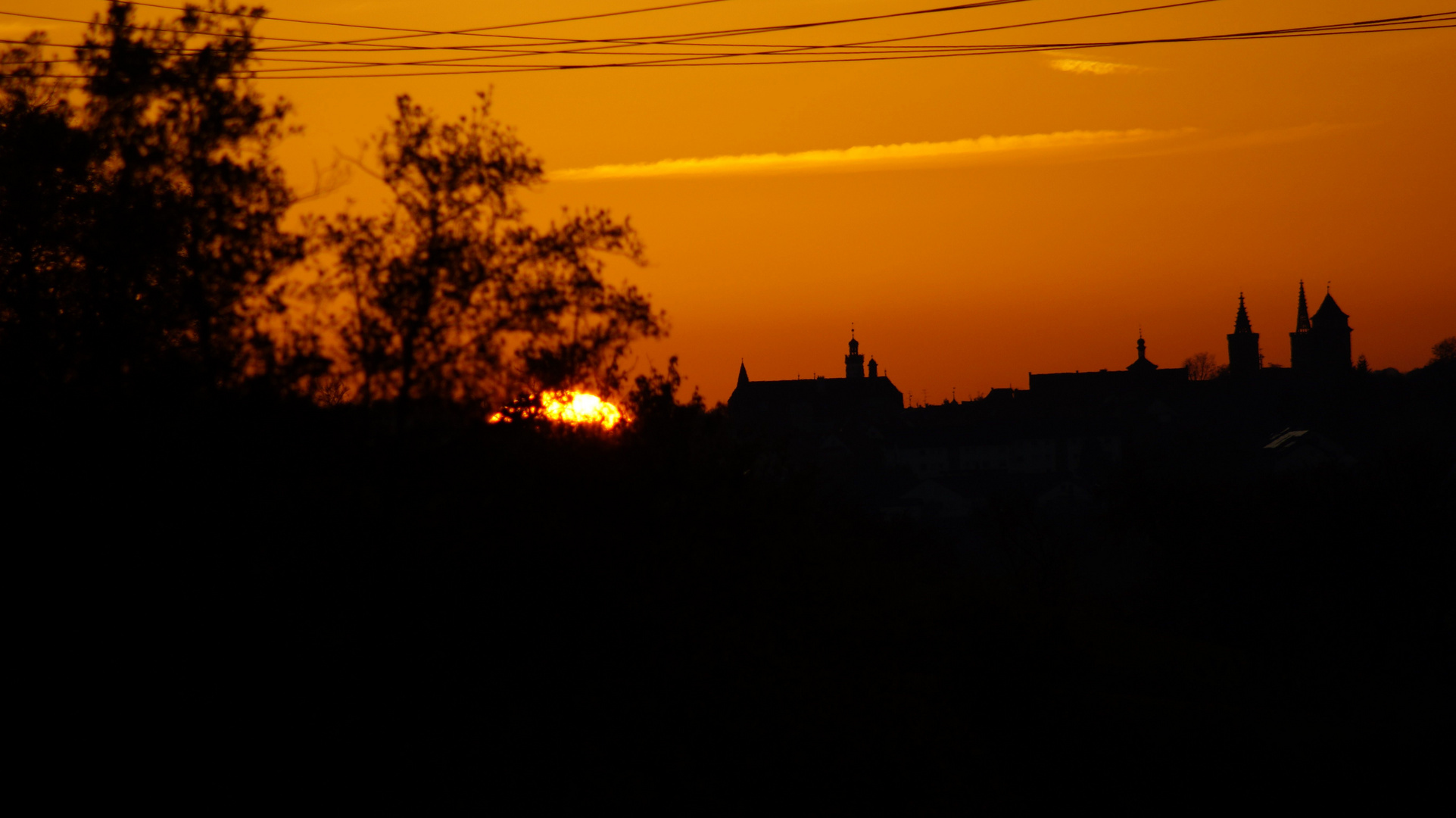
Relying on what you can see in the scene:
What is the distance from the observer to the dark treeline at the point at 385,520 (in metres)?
12.2

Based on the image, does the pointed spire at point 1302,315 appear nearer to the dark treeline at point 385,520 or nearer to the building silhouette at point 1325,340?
the building silhouette at point 1325,340

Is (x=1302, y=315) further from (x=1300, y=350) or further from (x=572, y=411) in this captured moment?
(x=572, y=411)

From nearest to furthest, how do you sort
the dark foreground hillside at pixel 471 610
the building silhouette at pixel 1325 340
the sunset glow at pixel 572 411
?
the dark foreground hillside at pixel 471 610 < the sunset glow at pixel 572 411 < the building silhouette at pixel 1325 340

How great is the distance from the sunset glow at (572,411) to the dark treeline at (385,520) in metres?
0.20

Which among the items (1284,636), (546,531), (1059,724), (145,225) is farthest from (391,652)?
(1284,636)

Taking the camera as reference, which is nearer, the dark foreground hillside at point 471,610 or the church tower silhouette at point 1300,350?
the dark foreground hillside at point 471,610

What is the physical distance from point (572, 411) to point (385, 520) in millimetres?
3090

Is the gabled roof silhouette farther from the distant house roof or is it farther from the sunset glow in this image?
the sunset glow

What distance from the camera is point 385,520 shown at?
543 inches

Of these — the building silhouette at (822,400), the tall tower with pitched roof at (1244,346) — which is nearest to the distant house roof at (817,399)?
the building silhouette at (822,400)

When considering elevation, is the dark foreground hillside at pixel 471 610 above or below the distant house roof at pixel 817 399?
below

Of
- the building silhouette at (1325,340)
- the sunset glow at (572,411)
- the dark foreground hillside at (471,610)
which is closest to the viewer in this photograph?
the dark foreground hillside at (471,610)

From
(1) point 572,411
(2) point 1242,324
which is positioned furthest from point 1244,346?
(1) point 572,411

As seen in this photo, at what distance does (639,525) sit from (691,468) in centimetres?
121
